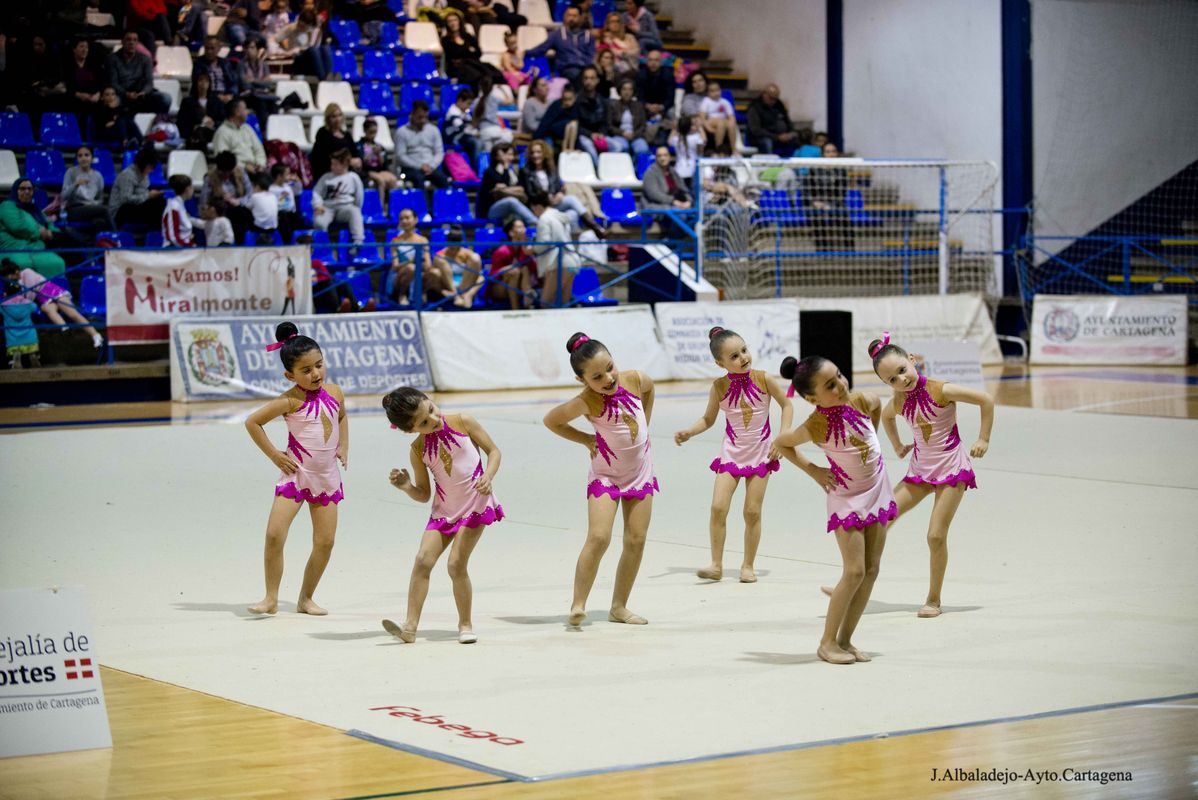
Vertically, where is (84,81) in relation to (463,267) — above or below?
above

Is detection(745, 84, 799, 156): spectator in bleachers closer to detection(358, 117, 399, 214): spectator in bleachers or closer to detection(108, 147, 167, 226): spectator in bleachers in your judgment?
detection(358, 117, 399, 214): spectator in bleachers

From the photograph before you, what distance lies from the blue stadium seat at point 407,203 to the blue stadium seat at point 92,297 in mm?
4721

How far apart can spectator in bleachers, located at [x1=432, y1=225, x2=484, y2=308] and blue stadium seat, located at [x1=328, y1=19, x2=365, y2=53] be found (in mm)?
5778

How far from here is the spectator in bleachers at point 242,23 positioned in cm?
2542

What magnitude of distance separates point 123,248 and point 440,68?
9242mm

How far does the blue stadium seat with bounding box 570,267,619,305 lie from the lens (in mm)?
24312

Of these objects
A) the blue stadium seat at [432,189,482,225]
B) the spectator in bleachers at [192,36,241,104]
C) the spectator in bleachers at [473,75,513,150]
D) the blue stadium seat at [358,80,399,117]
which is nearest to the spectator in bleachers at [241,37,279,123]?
the spectator in bleachers at [192,36,241,104]

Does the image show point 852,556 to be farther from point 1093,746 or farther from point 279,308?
point 279,308

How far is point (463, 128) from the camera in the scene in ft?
85.1

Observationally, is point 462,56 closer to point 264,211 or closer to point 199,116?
point 199,116

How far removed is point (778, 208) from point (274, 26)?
28.6 feet

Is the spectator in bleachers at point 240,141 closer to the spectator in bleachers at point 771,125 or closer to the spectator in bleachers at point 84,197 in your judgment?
the spectator in bleachers at point 84,197

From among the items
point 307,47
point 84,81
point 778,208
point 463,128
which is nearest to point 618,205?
point 778,208

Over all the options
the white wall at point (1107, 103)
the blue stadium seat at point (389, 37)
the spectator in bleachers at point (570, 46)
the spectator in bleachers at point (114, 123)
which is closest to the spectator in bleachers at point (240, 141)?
the spectator in bleachers at point (114, 123)
